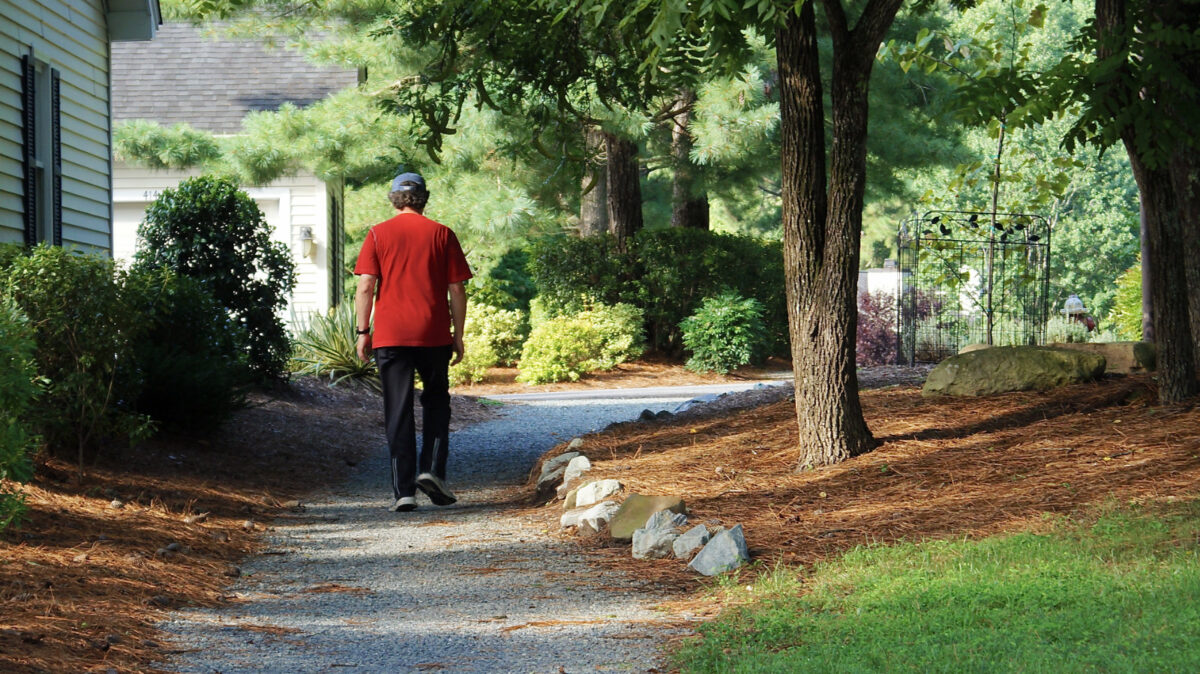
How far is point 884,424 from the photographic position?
753cm

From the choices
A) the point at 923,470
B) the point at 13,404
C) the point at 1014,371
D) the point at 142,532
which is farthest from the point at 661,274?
the point at 13,404

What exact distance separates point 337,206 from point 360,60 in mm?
6147

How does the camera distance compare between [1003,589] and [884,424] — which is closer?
[1003,589]

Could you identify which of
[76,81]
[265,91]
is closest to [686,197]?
[265,91]

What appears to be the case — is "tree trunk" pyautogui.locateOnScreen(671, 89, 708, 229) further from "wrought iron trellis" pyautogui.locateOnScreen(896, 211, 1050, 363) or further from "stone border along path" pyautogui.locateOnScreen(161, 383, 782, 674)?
"stone border along path" pyautogui.locateOnScreen(161, 383, 782, 674)

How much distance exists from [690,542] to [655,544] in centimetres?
18

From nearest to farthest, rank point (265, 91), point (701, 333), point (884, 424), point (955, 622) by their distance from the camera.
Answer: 1. point (955, 622)
2. point (884, 424)
3. point (701, 333)
4. point (265, 91)

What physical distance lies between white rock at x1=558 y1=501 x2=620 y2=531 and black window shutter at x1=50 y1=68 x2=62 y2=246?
21.1 feet

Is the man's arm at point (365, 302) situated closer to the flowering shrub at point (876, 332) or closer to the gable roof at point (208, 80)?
the flowering shrub at point (876, 332)

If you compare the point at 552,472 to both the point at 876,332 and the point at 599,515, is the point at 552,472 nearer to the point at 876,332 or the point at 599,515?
the point at 599,515

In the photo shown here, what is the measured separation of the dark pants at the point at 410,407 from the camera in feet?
22.1

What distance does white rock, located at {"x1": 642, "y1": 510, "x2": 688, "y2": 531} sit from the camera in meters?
5.29

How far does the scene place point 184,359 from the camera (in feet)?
27.0

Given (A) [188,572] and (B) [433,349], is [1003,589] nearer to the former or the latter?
(A) [188,572]
